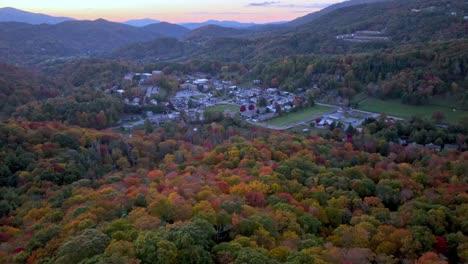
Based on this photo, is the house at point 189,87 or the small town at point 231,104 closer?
the small town at point 231,104

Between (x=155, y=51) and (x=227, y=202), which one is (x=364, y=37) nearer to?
(x=155, y=51)

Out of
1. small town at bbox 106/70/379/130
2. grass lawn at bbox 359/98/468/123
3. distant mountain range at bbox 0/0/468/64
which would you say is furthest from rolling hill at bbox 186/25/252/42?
grass lawn at bbox 359/98/468/123

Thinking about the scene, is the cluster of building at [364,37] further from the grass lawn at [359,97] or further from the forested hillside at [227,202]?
the forested hillside at [227,202]

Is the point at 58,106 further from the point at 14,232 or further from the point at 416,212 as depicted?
the point at 416,212

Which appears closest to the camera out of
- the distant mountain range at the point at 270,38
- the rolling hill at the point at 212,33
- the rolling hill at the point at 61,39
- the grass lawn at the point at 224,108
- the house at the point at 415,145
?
the house at the point at 415,145

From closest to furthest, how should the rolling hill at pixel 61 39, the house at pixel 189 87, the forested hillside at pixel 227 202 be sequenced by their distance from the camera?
1. the forested hillside at pixel 227 202
2. the house at pixel 189 87
3. the rolling hill at pixel 61 39

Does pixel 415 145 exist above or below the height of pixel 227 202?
below

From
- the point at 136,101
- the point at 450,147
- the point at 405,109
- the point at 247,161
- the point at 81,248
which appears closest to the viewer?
the point at 81,248

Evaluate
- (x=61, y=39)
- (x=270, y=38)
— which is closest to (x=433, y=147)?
(x=270, y=38)

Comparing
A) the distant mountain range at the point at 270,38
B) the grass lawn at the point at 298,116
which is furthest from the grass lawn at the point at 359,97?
the distant mountain range at the point at 270,38
